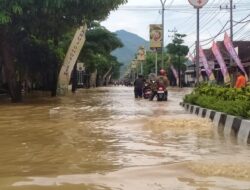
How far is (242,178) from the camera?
21.7 feet

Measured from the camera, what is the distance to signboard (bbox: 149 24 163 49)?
41.5m

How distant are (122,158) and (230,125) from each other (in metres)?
4.83

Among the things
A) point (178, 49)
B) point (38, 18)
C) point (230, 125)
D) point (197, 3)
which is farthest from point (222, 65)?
point (178, 49)

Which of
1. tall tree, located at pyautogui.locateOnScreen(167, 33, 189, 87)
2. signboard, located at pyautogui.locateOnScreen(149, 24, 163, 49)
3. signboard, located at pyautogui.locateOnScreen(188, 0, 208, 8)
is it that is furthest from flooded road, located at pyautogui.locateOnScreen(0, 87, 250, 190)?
tall tree, located at pyautogui.locateOnScreen(167, 33, 189, 87)

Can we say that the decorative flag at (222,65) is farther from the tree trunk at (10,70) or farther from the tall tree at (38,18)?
the tree trunk at (10,70)

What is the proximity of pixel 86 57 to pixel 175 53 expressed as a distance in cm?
3696

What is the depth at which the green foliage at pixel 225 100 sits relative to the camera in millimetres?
12158

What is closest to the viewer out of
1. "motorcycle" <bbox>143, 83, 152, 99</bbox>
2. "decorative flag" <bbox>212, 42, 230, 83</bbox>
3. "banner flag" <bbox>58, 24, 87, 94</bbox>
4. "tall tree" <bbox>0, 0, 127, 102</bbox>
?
"tall tree" <bbox>0, 0, 127, 102</bbox>

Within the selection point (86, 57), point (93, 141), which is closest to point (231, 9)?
point (86, 57)

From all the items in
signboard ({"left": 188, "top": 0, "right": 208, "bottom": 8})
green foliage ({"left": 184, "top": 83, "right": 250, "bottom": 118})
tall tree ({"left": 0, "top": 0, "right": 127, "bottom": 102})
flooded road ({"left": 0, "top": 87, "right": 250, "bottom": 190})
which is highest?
signboard ({"left": 188, "top": 0, "right": 208, "bottom": 8})

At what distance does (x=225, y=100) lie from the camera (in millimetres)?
15852

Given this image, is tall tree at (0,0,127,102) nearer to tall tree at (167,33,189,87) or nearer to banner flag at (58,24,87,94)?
banner flag at (58,24,87,94)

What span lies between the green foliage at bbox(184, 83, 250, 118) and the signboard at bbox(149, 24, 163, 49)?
19561 millimetres

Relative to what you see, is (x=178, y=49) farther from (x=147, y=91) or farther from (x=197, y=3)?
(x=197, y=3)
